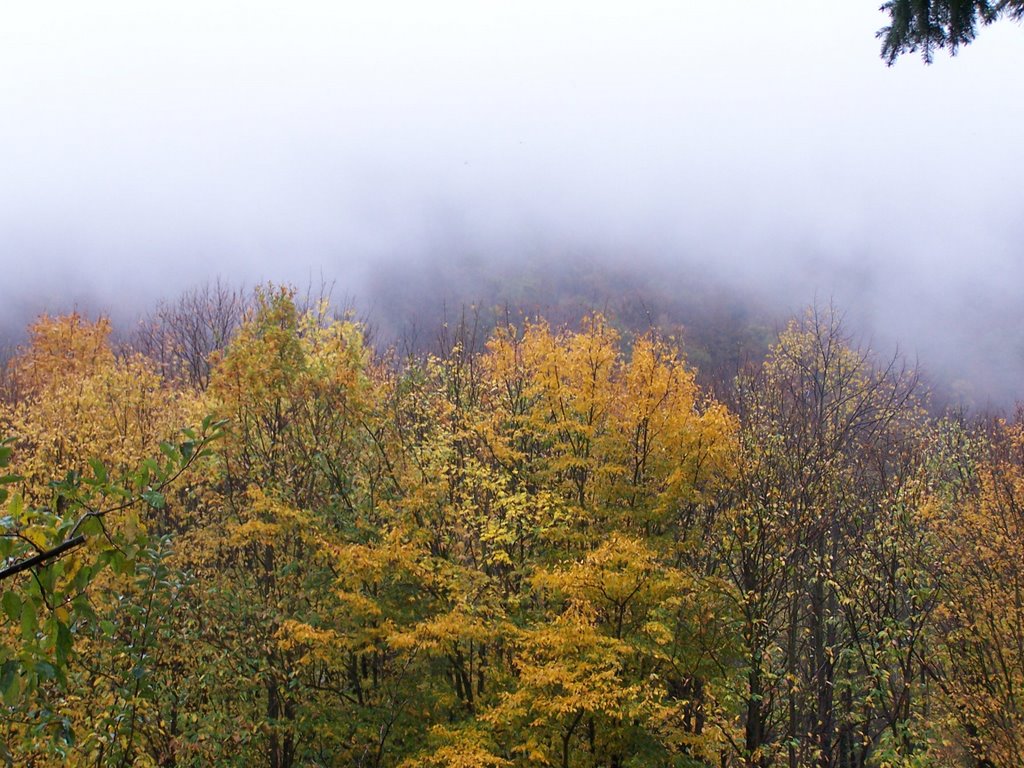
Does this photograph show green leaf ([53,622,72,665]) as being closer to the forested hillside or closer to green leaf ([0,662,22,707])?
green leaf ([0,662,22,707])

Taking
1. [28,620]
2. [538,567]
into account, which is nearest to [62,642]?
[28,620]

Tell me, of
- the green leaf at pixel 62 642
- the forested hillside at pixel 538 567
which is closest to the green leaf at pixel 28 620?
the green leaf at pixel 62 642

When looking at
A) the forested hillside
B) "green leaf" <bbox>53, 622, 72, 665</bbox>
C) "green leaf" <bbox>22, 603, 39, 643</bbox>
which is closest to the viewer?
"green leaf" <bbox>22, 603, 39, 643</bbox>

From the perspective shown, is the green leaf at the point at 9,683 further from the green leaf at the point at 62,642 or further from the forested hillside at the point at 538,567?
the forested hillside at the point at 538,567

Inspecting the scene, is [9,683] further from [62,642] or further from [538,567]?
[538,567]

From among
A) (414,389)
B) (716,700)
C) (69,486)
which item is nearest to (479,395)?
(414,389)

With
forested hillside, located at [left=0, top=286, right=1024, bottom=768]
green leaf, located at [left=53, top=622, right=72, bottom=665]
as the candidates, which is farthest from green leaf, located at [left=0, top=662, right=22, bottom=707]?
forested hillside, located at [left=0, top=286, right=1024, bottom=768]

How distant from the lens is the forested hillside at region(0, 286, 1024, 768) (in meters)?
12.8

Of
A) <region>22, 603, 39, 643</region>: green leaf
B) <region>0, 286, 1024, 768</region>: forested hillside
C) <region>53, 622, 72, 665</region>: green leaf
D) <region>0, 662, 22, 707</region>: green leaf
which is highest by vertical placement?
<region>22, 603, 39, 643</region>: green leaf

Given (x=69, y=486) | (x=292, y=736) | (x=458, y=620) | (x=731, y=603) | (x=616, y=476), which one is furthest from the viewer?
(x=616, y=476)

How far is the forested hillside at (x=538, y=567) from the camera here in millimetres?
12758

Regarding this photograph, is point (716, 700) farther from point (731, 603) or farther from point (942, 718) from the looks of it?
point (942, 718)

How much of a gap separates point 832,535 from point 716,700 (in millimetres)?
6607

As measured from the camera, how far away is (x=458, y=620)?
12.6m
